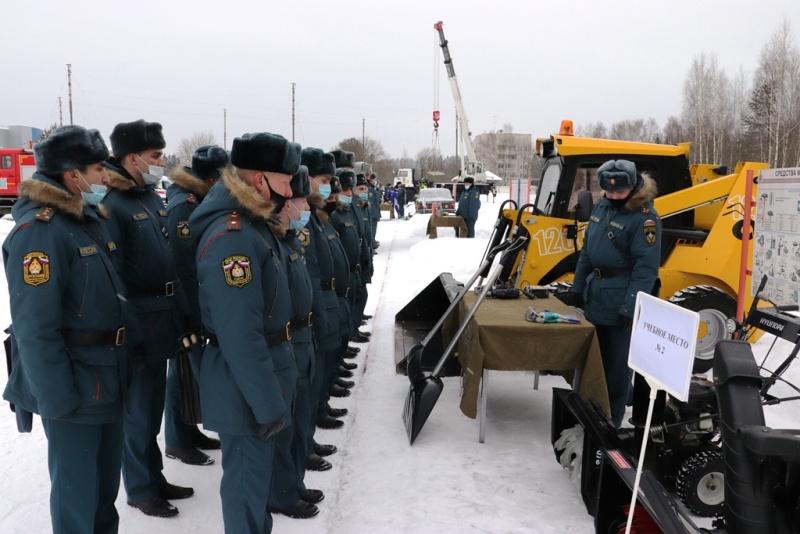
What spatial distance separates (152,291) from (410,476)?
1934 mm

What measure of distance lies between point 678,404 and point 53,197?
3.27 m

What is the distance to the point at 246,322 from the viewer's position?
2.39 metres

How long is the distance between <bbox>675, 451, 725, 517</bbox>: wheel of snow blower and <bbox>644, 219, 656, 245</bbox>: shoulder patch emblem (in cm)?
165

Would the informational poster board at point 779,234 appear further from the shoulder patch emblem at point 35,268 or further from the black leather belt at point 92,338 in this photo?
the shoulder patch emblem at point 35,268

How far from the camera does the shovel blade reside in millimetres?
4145

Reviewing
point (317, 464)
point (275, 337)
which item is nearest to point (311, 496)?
point (317, 464)

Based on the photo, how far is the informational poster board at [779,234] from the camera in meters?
3.98

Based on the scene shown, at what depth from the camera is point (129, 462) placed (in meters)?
3.38

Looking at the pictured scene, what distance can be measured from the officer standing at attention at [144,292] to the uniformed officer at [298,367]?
2.10 feet

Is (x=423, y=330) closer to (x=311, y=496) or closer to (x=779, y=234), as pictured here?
(x=311, y=496)

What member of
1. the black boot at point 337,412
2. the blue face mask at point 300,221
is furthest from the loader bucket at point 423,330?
the blue face mask at point 300,221

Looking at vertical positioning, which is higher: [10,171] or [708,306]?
[10,171]

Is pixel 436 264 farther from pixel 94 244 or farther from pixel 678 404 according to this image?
pixel 94 244

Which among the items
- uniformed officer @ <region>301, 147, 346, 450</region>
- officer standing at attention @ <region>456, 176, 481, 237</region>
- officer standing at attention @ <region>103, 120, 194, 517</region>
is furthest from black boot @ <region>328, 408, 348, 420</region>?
officer standing at attention @ <region>456, 176, 481, 237</region>
